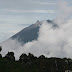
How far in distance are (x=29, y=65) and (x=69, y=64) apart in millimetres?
29209

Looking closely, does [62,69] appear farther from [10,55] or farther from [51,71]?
[10,55]

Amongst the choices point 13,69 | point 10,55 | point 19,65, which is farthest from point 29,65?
point 10,55

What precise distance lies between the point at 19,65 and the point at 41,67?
14132 mm

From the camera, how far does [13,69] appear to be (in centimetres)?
12119

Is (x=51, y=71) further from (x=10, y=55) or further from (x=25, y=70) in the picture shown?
(x=10, y=55)

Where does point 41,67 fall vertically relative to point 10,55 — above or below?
below

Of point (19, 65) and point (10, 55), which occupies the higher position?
point (10, 55)

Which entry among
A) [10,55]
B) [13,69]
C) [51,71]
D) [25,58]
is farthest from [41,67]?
[10,55]

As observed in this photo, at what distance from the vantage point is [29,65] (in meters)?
133

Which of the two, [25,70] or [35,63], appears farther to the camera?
[35,63]

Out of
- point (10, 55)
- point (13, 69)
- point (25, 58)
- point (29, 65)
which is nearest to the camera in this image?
point (13, 69)

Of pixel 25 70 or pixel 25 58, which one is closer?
pixel 25 70

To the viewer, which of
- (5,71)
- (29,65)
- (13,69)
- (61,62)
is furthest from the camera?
(61,62)

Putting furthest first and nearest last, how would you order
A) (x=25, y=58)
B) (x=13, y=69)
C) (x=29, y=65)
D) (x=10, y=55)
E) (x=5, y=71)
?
1. (x=10, y=55)
2. (x=25, y=58)
3. (x=29, y=65)
4. (x=13, y=69)
5. (x=5, y=71)
